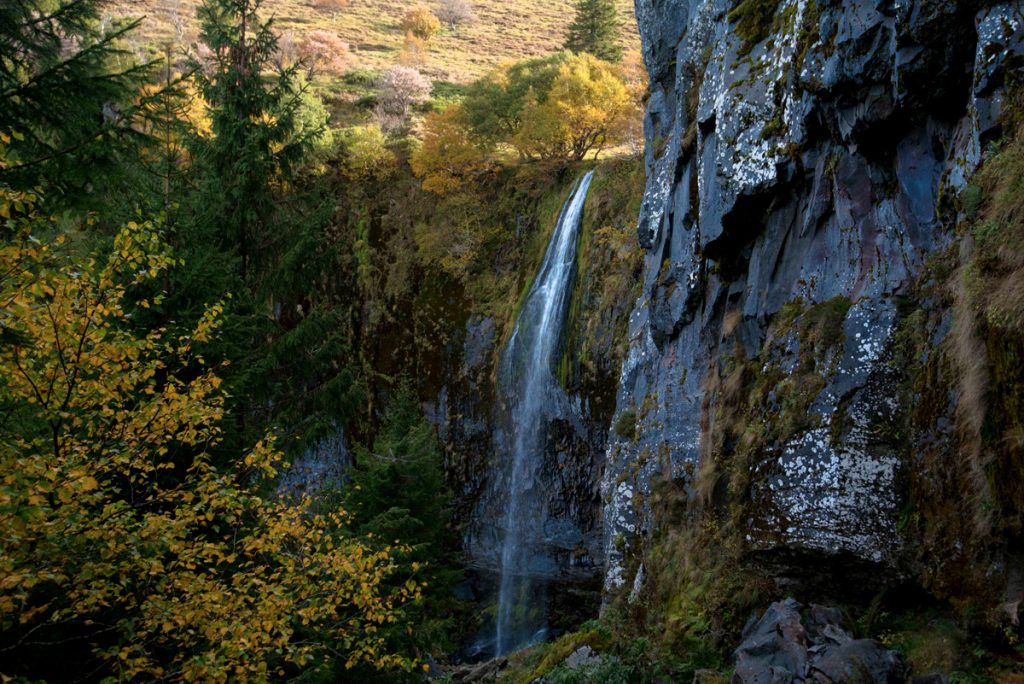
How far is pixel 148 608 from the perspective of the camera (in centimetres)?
490

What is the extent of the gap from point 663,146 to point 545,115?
9284mm

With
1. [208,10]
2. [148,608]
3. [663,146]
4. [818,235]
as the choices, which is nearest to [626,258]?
[663,146]

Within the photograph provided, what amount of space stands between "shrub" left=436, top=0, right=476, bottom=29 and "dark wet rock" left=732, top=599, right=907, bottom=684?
6197 centimetres

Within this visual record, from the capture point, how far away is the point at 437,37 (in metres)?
56.2

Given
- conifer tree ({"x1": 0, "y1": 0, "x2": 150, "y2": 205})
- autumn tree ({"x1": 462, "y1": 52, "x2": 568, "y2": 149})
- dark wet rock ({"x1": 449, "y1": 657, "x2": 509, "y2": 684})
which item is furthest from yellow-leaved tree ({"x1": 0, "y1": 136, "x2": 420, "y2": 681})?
autumn tree ({"x1": 462, "y1": 52, "x2": 568, "y2": 149})

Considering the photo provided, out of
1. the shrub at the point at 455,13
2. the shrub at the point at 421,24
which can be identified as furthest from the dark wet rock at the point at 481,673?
the shrub at the point at 455,13

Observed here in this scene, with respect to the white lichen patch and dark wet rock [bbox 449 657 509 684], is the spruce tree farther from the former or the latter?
the white lichen patch

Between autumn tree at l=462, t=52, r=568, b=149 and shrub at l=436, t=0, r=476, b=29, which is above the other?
shrub at l=436, t=0, r=476, b=29

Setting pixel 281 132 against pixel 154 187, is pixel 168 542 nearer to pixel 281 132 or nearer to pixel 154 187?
pixel 154 187

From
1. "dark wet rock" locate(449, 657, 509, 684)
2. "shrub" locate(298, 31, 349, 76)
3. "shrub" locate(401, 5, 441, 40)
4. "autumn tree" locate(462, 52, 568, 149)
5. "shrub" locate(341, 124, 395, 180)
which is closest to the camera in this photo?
"dark wet rock" locate(449, 657, 509, 684)

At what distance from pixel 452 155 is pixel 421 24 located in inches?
1427

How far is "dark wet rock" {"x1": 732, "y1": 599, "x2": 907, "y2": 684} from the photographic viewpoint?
5297 mm

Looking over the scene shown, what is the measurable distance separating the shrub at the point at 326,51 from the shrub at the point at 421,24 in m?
7.76

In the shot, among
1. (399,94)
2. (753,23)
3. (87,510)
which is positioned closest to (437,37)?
(399,94)
